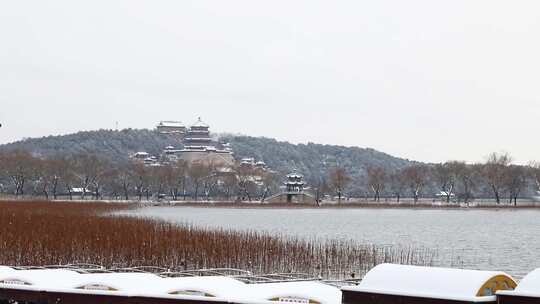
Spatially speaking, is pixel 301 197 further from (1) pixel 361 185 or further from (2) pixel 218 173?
(1) pixel 361 185

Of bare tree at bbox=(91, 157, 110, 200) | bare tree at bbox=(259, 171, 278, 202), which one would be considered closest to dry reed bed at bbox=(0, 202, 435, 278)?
bare tree at bbox=(91, 157, 110, 200)

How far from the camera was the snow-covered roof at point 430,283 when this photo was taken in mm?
12016

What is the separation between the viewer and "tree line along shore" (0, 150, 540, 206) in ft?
482

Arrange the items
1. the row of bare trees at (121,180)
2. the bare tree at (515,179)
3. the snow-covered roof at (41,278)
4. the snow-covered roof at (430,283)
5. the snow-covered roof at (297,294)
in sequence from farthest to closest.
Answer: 1. the row of bare trees at (121,180)
2. the bare tree at (515,179)
3. the snow-covered roof at (41,278)
4. the snow-covered roof at (297,294)
5. the snow-covered roof at (430,283)

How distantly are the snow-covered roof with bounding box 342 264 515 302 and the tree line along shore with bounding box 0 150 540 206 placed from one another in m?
131

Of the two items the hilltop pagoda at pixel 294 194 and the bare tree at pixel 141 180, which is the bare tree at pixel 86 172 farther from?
the hilltop pagoda at pixel 294 194

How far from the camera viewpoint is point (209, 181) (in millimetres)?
169375

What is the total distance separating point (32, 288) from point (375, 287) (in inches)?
235

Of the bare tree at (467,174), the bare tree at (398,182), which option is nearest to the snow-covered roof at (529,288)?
the bare tree at (467,174)

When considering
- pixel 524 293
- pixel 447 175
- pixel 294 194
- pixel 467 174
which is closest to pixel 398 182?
pixel 447 175

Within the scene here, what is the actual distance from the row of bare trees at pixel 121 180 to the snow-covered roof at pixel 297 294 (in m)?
129

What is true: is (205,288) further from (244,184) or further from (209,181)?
(209,181)

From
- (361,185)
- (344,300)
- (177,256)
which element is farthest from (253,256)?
(361,185)

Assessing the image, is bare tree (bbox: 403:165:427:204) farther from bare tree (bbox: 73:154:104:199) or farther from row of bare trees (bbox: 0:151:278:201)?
bare tree (bbox: 73:154:104:199)
